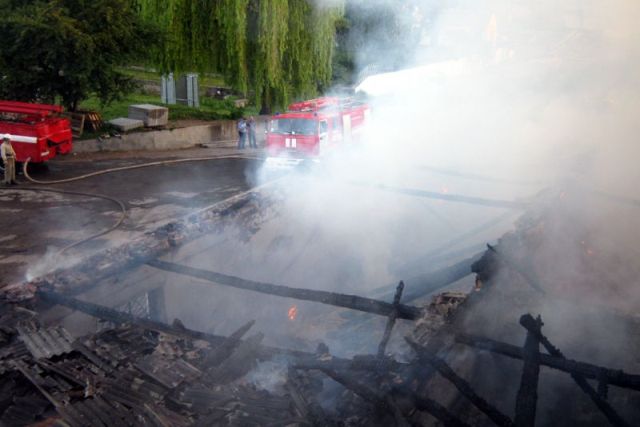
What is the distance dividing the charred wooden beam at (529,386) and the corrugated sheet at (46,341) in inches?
139

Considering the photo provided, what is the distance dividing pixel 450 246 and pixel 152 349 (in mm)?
7440

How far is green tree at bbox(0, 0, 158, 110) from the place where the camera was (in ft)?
42.7

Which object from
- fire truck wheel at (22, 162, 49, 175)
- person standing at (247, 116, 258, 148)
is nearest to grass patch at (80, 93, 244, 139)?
person standing at (247, 116, 258, 148)

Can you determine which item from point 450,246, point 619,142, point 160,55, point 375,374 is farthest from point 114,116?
point 375,374

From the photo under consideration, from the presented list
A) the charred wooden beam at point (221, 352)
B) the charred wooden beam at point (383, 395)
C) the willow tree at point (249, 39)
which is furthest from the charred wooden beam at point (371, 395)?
the willow tree at point (249, 39)

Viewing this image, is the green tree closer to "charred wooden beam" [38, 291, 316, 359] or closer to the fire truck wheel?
the fire truck wheel

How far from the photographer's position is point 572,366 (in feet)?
12.6

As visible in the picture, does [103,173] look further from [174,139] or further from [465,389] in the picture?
[465,389]

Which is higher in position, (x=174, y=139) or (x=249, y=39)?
(x=249, y=39)

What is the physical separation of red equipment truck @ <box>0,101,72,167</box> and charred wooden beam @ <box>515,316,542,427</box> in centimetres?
1071

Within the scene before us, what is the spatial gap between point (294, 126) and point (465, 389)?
984 cm

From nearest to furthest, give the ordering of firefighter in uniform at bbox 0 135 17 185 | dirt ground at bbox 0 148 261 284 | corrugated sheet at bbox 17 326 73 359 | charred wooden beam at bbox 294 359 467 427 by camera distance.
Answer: charred wooden beam at bbox 294 359 467 427, corrugated sheet at bbox 17 326 73 359, dirt ground at bbox 0 148 261 284, firefighter in uniform at bbox 0 135 17 185

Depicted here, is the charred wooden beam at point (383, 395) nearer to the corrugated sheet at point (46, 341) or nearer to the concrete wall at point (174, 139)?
the corrugated sheet at point (46, 341)

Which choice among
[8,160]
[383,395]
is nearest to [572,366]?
[383,395]
